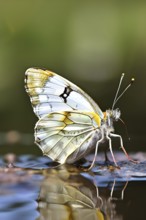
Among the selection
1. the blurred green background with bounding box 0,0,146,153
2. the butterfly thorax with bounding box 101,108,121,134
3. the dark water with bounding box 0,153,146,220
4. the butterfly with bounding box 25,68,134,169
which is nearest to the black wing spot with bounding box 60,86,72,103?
the butterfly with bounding box 25,68,134,169

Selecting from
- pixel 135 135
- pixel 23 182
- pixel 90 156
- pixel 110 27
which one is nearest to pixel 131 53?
pixel 110 27

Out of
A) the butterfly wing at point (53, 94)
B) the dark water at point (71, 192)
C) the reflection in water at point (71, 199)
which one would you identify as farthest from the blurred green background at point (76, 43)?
the reflection in water at point (71, 199)

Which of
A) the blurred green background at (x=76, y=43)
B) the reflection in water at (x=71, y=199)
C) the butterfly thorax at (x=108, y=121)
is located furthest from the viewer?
the blurred green background at (x=76, y=43)

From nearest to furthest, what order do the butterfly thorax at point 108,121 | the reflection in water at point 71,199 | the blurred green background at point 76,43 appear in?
the reflection in water at point 71,199 → the butterfly thorax at point 108,121 → the blurred green background at point 76,43

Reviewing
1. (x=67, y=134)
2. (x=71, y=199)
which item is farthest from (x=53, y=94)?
(x=71, y=199)

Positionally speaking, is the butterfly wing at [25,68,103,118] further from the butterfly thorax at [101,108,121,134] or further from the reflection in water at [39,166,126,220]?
the reflection in water at [39,166,126,220]

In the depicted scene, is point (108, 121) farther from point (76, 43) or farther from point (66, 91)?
point (76, 43)

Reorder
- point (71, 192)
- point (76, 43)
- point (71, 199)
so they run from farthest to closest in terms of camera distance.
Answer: point (76, 43)
point (71, 192)
point (71, 199)

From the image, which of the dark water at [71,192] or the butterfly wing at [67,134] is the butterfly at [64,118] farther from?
the dark water at [71,192]
